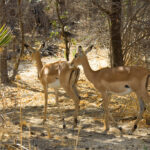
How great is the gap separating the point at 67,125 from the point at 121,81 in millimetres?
1708

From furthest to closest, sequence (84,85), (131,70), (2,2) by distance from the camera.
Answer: (84,85), (2,2), (131,70)

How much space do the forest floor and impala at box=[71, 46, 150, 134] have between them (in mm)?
440

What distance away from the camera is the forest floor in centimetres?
518

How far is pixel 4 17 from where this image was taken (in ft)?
29.9

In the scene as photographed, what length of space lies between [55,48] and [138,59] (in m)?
8.64

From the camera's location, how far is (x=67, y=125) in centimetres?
662

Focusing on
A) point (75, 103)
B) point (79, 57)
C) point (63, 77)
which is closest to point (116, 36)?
point (79, 57)

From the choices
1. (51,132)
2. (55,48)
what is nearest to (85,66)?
(51,132)

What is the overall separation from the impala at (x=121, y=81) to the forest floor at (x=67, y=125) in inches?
17.3

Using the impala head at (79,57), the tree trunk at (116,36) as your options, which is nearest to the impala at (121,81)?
the impala head at (79,57)

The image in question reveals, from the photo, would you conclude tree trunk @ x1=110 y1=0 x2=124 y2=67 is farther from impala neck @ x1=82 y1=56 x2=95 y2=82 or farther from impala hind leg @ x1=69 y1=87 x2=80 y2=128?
impala hind leg @ x1=69 y1=87 x2=80 y2=128

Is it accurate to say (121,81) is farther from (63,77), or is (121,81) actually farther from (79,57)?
(63,77)

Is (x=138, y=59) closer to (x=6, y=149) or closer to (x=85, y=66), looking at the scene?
(x=85, y=66)

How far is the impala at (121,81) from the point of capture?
5609 millimetres
